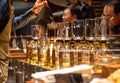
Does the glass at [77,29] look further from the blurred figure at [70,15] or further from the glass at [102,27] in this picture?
the blurred figure at [70,15]

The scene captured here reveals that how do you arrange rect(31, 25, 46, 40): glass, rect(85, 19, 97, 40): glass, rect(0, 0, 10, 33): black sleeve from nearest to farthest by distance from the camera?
rect(0, 0, 10, 33): black sleeve, rect(85, 19, 97, 40): glass, rect(31, 25, 46, 40): glass

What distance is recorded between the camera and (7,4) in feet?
7.60

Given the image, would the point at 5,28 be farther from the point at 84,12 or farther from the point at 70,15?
the point at 84,12

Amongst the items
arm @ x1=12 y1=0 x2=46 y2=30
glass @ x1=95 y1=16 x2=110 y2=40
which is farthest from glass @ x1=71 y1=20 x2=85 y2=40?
arm @ x1=12 y1=0 x2=46 y2=30

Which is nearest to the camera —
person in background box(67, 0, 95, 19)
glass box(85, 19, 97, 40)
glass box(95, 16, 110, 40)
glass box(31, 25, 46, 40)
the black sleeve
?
the black sleeve

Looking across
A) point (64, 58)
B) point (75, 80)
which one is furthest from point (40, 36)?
point (75, 80)

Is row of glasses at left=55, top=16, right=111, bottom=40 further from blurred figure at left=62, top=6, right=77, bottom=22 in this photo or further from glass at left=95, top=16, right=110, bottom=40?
blurred figure at left=62, top=6, right=77, bottom=22

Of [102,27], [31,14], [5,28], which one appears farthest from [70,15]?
[5,28]

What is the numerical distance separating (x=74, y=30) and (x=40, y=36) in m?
0.89

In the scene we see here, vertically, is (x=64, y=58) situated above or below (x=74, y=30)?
below

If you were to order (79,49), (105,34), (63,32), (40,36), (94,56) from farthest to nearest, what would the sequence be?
(40,36), (63,32), (105,34), (79,49), (94,56)

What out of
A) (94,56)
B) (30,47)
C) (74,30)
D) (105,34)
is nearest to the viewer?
(94,56)

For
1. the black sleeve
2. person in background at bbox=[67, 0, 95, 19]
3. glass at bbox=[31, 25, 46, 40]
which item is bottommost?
glass at bbox=[31, 25, 46, 40]

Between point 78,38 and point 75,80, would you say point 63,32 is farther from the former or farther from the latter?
point 75,80
